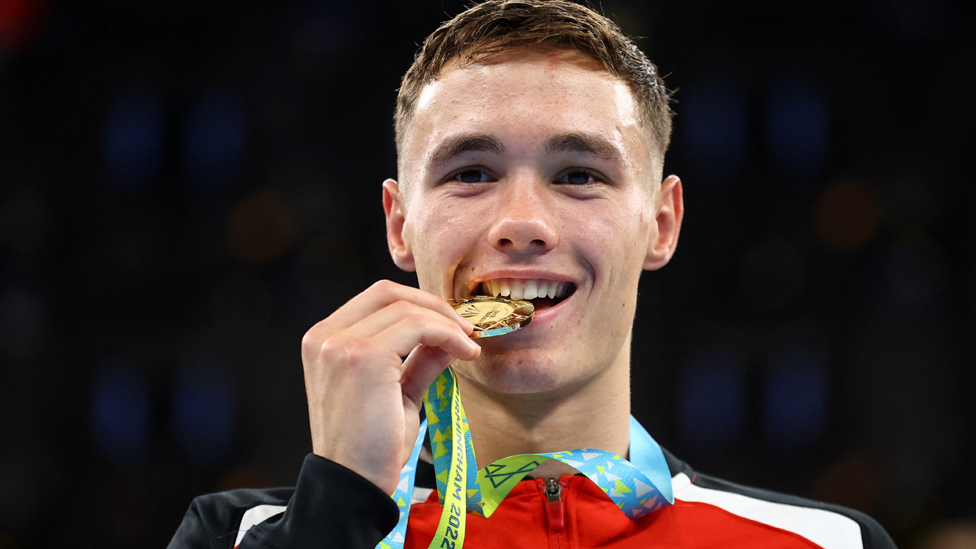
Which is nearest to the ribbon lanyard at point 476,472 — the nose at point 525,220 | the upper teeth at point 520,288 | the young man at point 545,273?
the young man at point 545,273

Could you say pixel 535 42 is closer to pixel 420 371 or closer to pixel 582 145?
pixel 582 145

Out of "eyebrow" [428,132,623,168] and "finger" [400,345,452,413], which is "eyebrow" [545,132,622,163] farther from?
"finger" [400,345,452,413]

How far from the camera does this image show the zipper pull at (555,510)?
195 cm

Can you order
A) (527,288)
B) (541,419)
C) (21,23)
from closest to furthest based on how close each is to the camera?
(527,288) → (541,419) → (21,23)

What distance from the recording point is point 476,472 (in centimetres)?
196

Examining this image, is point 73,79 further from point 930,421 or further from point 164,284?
point 930,421

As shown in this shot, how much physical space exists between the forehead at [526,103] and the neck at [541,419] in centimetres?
61

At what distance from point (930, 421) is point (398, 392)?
321 cm

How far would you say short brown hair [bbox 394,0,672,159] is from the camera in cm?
212

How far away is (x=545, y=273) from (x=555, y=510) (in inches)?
22.2

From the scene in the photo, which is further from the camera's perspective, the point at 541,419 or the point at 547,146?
the point at 541,419

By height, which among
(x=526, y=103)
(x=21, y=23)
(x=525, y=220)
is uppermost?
(x=21, y=23)

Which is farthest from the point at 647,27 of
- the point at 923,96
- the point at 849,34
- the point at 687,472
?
the point at 687,472

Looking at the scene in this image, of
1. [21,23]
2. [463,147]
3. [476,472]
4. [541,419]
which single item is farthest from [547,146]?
[21,23]
